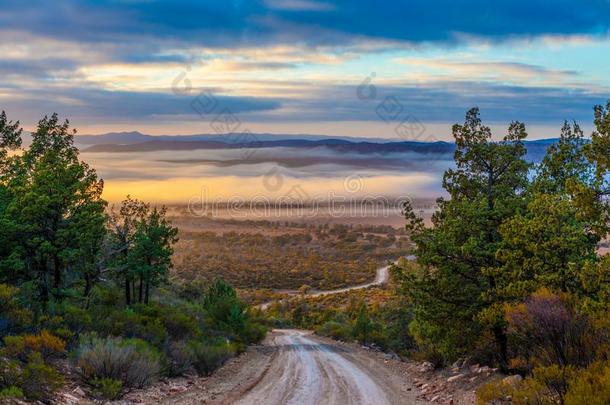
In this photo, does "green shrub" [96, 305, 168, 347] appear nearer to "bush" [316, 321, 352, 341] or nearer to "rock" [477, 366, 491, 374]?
"rock" [477, 366, 491, 374]

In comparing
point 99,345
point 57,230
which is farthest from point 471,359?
point 57,230

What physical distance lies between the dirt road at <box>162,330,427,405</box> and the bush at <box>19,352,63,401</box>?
3.53 meters

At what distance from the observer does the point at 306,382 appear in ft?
63.5

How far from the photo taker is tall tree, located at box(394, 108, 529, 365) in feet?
59.2

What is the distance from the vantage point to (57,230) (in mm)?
19859

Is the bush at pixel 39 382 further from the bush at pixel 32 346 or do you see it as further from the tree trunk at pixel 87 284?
the tree trunk at pixel 87 284

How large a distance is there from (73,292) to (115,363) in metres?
8.34

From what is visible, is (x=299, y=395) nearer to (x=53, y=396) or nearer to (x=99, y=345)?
(x=99, y=345)

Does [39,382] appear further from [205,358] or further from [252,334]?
[252,334]

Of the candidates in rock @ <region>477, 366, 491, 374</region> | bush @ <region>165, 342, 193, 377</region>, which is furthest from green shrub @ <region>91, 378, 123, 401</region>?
rock @ <region>477, 366, 491, 374</region>

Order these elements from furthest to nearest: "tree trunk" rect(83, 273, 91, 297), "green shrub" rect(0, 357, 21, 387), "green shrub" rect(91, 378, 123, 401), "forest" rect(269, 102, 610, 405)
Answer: "tree trunk" rect(83, 273, 91, 297) → "green shrub" rect(91, 378, 123, 401) → "forest" rect(269, 102, 610, 405) → "green shrub" rect(0, 357, 21, 387)

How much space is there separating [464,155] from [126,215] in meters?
18.2

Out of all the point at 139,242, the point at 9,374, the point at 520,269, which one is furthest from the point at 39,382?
the point at 139,242

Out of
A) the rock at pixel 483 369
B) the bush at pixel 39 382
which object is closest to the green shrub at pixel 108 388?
the bush at pixel 39 382
